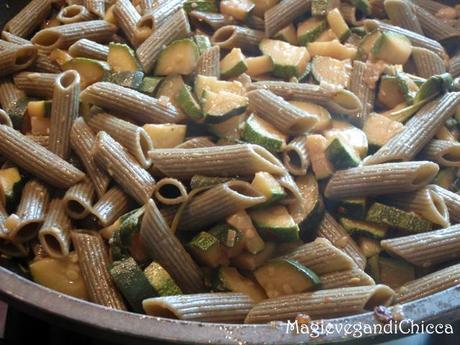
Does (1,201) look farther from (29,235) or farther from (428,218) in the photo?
(428,218)

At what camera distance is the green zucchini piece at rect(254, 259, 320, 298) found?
5.21 ft

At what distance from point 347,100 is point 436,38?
65cm

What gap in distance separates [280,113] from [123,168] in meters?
0.52

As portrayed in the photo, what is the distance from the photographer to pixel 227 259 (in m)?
1.66

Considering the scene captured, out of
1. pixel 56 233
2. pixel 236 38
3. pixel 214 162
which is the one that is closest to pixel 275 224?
pixel 214 162

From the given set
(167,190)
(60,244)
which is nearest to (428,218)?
(167,190)

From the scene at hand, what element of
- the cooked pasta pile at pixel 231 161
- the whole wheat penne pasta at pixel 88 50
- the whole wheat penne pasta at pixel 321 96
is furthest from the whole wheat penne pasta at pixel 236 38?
the whole wheat penne pasta at pixel 88 50

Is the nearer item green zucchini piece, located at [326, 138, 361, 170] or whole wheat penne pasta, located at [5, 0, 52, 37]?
green zucchini piece, located at [326, 138, 361, 170]

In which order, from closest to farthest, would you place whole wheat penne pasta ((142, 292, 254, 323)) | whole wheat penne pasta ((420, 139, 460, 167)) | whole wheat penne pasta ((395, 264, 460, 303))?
whole wheat penne pasta ((142, 292, 254, 323)) < whole wheat penne pasta ((395, 264, 460, 303)) < whole wheat penne pasta ((420, 139, 460, 167))

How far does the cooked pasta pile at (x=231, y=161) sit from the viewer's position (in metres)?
1.62

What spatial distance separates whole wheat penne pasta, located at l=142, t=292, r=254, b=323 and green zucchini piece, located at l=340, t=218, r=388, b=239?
39 centimetres

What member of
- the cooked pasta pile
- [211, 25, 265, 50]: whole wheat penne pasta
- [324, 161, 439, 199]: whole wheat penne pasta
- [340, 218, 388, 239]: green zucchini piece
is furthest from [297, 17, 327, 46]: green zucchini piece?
[340, 218, 388, 239]: green zucchini piece

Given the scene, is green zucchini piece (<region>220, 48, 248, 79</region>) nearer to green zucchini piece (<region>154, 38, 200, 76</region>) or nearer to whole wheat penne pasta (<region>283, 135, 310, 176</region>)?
green zucchini piece (<region>154, 38, 200, 76</region>)

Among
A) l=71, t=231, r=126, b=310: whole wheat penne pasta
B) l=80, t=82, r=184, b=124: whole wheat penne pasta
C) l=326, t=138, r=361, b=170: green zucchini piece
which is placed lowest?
l=71, t=231, r=126, b=310: whole wheat penne pasta
